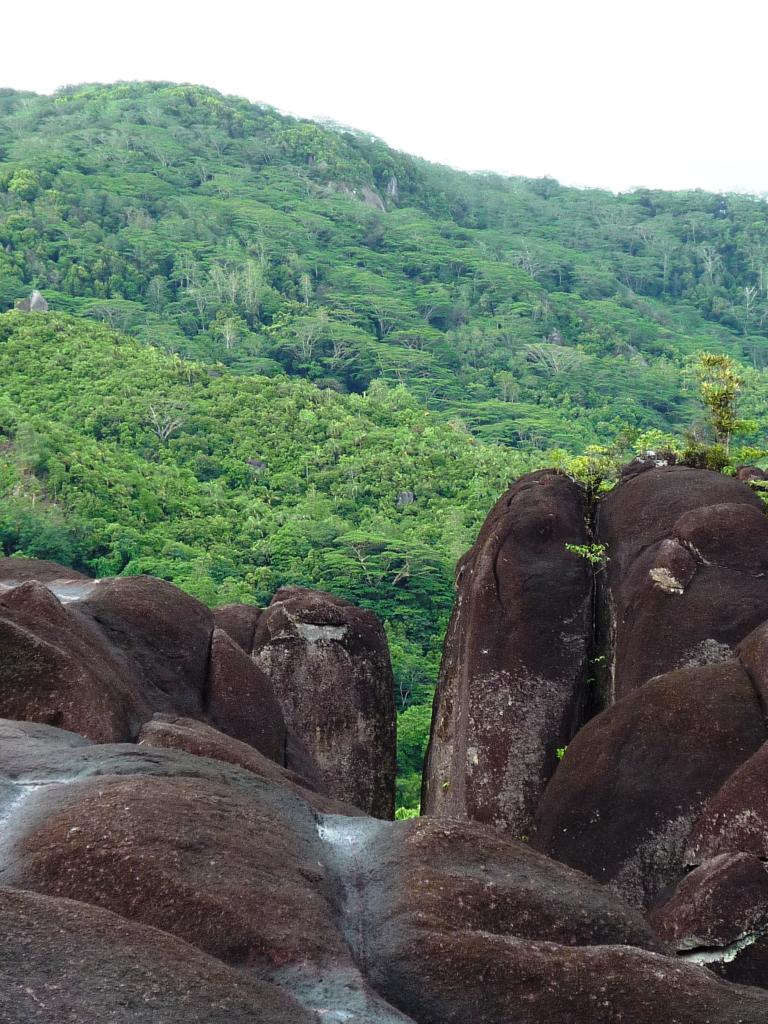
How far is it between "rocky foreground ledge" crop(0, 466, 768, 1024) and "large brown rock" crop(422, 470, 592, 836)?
3 centimetres

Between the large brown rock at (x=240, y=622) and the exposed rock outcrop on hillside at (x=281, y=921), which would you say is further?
the large brown rock at (x=240, y=622)

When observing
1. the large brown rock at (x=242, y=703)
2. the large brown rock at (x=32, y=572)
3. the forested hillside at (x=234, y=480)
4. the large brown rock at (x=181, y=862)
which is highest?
the large brown rock at (x=181, y=862)

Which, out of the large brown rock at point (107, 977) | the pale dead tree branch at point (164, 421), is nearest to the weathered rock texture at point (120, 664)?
the large brown rock at point (107, 977)

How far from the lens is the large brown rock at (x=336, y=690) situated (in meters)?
20.1

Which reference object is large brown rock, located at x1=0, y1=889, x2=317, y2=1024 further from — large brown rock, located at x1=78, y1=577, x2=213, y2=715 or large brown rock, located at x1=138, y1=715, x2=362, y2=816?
large brown rock, located at x1=78, y1=577, x2=213, y2=715

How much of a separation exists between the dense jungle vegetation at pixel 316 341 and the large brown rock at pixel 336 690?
19.2 feet

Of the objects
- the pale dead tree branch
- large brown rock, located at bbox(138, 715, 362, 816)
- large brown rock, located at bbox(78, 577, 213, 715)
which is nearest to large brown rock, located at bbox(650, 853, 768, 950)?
large brown rock, located at bbox(138, 715, 362, 816)

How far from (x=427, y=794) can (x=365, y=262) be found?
367 feet

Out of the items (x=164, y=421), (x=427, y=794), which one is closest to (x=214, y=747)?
(x=427, y=794)

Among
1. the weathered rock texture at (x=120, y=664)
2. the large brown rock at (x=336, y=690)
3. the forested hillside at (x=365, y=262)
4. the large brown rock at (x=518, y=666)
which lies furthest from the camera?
the forested hillside at (x=365, y=262)

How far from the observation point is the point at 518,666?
Result: 1496 centimetres

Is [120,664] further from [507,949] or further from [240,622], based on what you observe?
[240,622]

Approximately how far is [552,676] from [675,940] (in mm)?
6851

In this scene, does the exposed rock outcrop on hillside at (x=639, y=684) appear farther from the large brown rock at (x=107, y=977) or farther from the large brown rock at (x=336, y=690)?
the large brown rock at (x=107, y=977)
